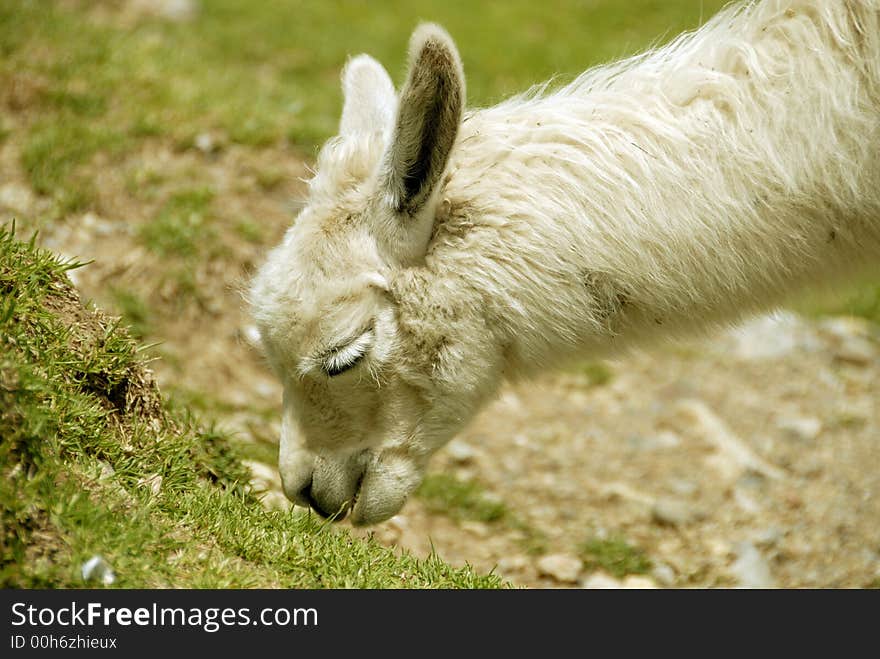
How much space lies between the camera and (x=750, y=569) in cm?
461

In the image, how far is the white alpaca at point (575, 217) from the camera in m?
3.21

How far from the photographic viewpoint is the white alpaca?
3.21 meters

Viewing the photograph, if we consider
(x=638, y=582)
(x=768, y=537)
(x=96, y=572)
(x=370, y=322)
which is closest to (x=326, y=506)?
(x=370, y=322)

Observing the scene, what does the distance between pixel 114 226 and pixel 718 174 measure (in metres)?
3.97

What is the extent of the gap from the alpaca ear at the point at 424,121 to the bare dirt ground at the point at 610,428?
103cm

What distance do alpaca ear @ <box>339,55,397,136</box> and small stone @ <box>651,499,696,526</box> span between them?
8.37ft

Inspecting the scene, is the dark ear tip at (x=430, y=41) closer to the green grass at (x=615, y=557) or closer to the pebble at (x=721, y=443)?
the green grass at (x=615, y=557)

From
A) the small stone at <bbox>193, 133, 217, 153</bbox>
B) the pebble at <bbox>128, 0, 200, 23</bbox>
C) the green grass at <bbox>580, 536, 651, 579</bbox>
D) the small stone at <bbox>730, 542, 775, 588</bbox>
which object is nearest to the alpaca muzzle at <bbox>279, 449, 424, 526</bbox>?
the green grass at <bbox>580, 536, 651, 579</bbox>

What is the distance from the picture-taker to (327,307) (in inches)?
133

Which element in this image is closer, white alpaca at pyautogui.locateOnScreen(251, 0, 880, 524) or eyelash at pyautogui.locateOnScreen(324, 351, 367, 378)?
white alpaca at pyautogui.locateOnScreen(251, 0, 880, 524)

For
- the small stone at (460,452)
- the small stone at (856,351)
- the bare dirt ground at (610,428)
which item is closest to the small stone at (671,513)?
the bare dirt ground at (610,428)

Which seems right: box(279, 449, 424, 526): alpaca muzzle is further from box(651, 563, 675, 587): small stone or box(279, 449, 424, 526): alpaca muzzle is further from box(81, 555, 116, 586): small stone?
box(651, 563, 675, 587): small stone

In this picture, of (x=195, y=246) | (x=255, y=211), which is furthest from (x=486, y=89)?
(x=195, y=246)

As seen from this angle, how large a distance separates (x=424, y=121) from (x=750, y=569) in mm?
2754
